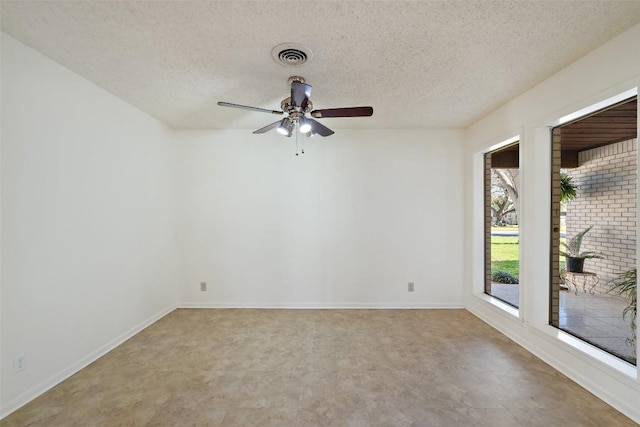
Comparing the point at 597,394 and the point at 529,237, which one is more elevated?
the point at 529,237

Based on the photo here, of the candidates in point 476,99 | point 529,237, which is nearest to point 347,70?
point 476,99

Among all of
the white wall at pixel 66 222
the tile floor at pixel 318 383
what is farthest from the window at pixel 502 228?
the white wall at pixel 66 222

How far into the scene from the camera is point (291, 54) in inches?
86.2

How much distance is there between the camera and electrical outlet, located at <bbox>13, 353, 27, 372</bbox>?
2.03m

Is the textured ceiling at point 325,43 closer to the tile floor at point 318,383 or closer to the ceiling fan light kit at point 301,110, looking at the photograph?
the ceiling fan light kit at point 301,110

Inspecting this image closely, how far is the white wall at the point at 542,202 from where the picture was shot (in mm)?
1994

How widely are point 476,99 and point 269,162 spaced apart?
2.75 meters

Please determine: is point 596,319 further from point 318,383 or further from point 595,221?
point 318,383

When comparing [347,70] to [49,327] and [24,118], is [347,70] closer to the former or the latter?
[24,118]

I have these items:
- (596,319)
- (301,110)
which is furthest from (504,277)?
(301,110)

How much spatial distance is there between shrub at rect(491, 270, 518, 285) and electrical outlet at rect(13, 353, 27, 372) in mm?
5905

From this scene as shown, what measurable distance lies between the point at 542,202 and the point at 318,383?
8.86 ft

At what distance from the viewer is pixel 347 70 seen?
2465 millimetres

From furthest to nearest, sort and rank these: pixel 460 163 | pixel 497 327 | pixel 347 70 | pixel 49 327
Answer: pixel 460 163, pixel 497 327, pixel 347 70, pixel 49 327
